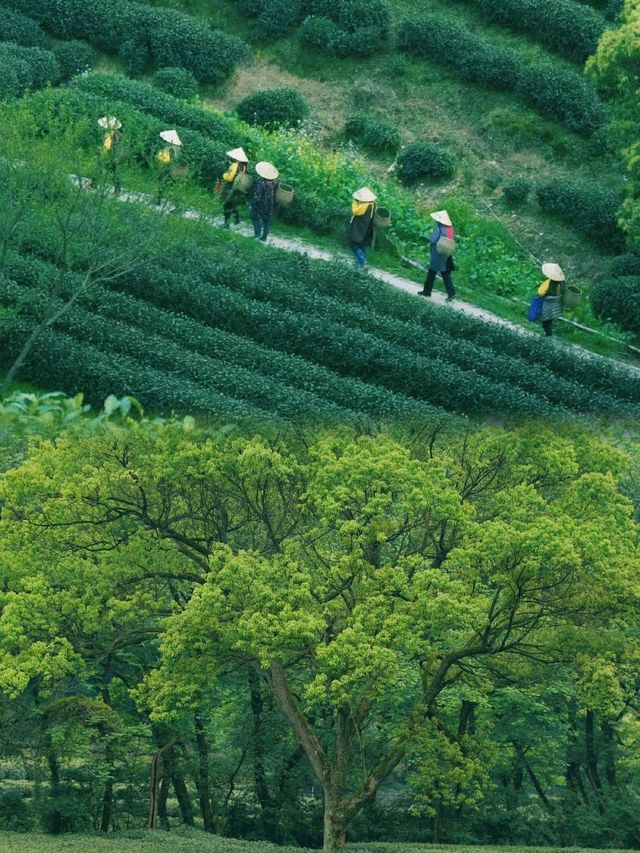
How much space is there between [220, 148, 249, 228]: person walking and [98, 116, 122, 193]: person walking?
2332 millimetres

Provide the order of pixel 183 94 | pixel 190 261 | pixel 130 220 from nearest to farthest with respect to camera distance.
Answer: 1. pixel 130 220
2. pixel 190 261
3. pixel 183 94

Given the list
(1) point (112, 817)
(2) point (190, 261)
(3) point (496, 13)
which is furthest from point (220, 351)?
(3) point (496, 13)

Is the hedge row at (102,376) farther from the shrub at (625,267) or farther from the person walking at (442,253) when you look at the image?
the shrub at (625,267)

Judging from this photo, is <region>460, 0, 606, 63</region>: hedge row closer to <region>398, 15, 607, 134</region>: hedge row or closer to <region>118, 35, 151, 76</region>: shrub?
<region>398, 15, 607, 134</region>: hedge row

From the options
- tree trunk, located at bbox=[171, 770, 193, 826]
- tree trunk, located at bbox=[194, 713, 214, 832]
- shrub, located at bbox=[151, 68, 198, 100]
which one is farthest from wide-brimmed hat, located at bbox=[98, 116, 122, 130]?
tree trunk, located at bbox=[171, 770, 193, 826]

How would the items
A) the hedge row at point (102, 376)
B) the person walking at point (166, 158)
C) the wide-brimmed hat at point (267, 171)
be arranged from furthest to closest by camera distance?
the wide-brimmed hat at point (267, 171) → the person walking at point (166, 158) → the hedge row at point (102, 376)

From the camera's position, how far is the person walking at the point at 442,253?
3647 cm

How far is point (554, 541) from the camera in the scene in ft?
76.8

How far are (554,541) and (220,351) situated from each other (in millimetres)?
12295

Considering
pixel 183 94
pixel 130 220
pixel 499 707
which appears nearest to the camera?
pixel 499 707

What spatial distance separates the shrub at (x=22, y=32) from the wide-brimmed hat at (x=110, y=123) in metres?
7.15

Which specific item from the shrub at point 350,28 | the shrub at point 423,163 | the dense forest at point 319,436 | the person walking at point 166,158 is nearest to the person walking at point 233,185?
the dense forest at point 319,436

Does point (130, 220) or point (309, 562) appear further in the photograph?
point (130, 220)

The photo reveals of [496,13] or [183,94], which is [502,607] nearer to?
[183,94]
